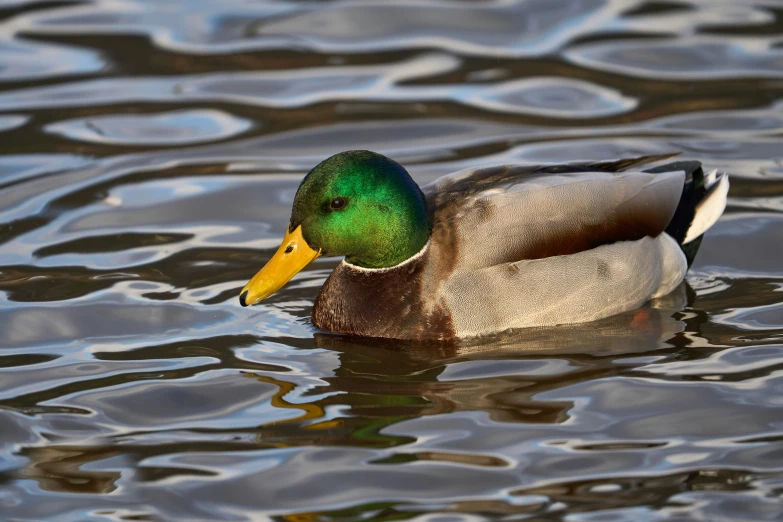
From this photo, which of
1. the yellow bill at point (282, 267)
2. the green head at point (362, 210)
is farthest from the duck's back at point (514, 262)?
the yellow bill at point (282, 267)

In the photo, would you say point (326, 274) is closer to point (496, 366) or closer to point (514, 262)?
point (514, 262)

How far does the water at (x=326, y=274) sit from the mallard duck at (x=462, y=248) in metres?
0.15

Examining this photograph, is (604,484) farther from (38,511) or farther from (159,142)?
(159,142)

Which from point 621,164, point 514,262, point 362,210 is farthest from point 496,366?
point 621,164

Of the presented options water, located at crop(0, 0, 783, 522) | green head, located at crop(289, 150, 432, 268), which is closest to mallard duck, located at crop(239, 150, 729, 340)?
green head, located at crop(289, 150, 432, 268)

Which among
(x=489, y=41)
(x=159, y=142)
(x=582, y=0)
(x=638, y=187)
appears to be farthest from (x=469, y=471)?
(x=582, y=0)

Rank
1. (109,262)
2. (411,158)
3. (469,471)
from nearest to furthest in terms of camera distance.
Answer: (469,471), (109,262), (411,158)

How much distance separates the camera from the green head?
6461 mm

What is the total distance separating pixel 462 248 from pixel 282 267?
36.4 inches

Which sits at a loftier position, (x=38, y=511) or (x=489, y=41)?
(x=489, y=41)

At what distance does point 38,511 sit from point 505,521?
184cm

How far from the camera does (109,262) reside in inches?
311

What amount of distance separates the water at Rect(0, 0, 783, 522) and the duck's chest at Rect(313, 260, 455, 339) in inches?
3.9

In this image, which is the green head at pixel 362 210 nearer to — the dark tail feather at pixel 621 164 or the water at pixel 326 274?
the water at pixel 326 274
